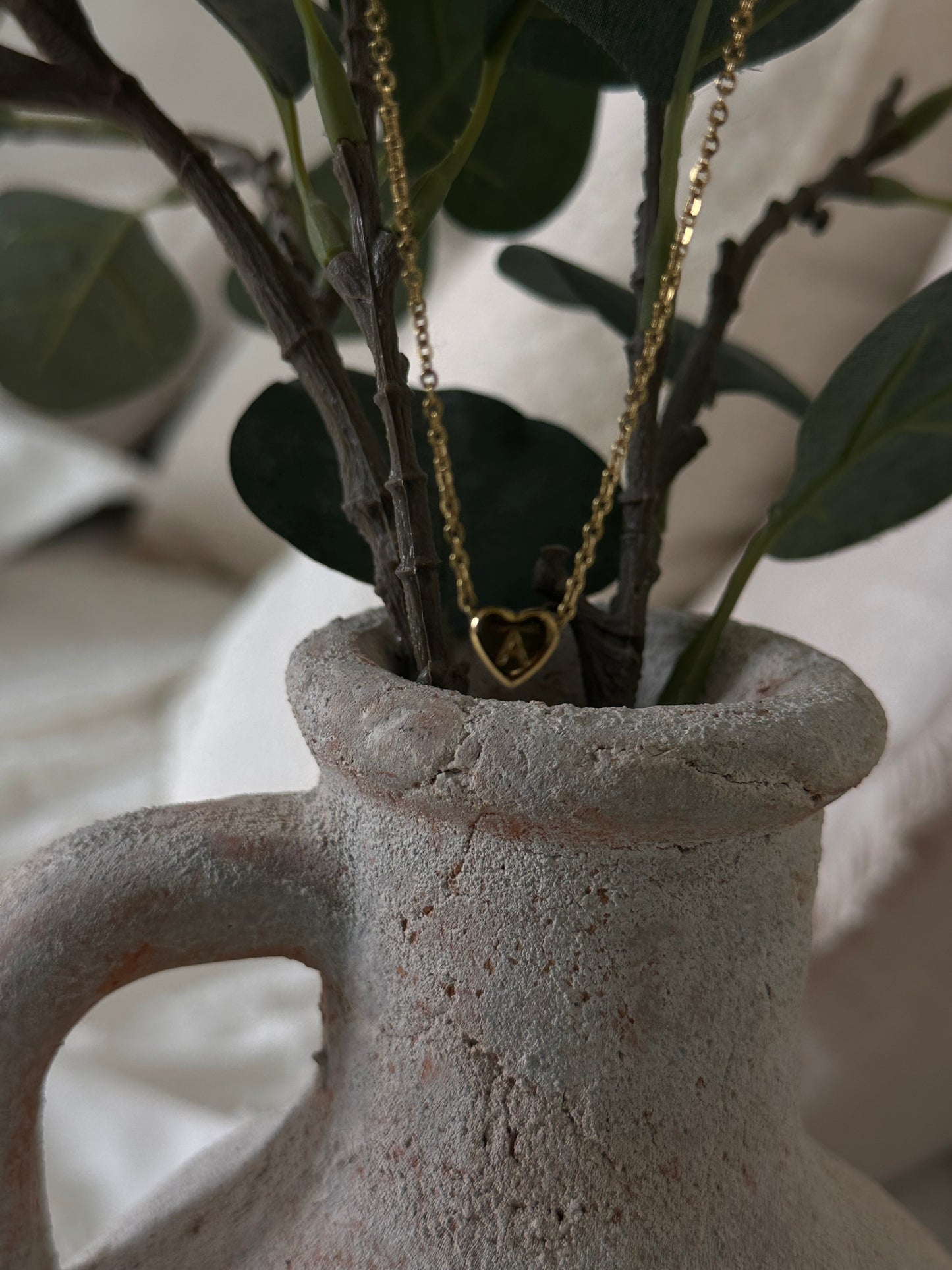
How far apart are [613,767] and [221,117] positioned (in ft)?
4.17

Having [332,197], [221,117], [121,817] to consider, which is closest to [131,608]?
[221,117]

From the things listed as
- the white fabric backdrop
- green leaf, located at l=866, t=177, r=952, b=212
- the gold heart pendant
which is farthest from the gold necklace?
the white fabric backdrop

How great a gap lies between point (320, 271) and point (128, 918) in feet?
0.71

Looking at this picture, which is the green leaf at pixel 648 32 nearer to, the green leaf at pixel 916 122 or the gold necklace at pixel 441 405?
the gold necklace at pixel 441 405

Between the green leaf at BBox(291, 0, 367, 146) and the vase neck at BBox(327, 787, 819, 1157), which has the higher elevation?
the green leaf at BBox(291, 0, 367, 146)

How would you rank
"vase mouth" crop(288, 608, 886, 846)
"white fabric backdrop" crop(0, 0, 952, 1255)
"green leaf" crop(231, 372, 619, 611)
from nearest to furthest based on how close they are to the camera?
"vase mouth" crop(288, 608, 886, 846) → "green leaf" crop(231, 372, 619, 611) → "white fabric backdrop" crop(0, 0, 952, 1255)

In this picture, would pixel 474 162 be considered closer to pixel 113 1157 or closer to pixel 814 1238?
pixel 814 1238

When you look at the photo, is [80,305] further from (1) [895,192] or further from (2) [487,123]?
(1) [895,192]

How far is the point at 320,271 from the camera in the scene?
1.24 ft

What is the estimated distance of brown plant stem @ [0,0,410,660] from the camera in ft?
0.90

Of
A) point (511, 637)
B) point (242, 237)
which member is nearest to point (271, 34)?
point (242, 237)

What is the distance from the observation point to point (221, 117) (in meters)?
1.30

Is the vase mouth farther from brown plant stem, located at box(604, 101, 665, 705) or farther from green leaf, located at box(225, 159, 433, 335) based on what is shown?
green leaf, located at box(225, 159, 433, 335)

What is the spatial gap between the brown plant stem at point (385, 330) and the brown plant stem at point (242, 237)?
1 centimetres
